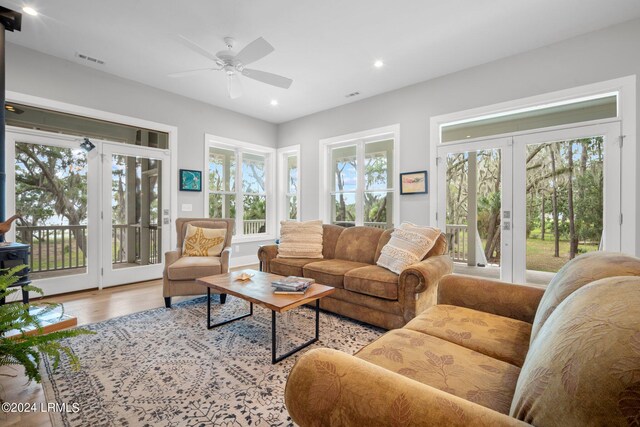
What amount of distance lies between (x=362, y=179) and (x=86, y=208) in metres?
4.17

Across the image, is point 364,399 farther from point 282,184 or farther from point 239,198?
point 282,184

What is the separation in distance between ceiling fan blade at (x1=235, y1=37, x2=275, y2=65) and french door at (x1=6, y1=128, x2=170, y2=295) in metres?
2.41

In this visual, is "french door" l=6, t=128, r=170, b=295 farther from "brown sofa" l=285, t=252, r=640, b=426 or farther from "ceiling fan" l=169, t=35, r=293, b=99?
"brown sofa" l=285, t=252, r=640, b=426

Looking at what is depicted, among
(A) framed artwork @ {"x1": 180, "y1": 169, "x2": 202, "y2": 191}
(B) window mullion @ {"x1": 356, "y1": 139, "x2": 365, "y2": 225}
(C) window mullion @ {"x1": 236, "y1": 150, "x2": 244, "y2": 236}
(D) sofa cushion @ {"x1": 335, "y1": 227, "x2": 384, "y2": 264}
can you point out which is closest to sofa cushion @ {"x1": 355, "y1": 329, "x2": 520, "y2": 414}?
(D) sofa cushion @ {"x1": 335, "y1": 227, "x2": 384, "y2": 264}

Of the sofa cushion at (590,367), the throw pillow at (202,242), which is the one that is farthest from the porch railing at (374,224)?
the sofa cushion at (590,367)

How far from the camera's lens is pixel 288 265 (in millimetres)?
3408

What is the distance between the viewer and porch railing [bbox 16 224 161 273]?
352 cm

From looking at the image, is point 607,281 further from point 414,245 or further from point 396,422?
point 414,245

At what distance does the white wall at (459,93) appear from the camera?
9.71 feet

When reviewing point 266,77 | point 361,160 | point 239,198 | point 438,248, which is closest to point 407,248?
point 438,248

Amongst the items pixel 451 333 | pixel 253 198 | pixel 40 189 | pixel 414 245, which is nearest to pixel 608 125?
pixel 414 245

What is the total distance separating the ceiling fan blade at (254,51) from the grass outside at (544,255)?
3612 millimetres

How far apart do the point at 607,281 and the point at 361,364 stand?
0.75 meters

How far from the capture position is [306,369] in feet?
2.89
